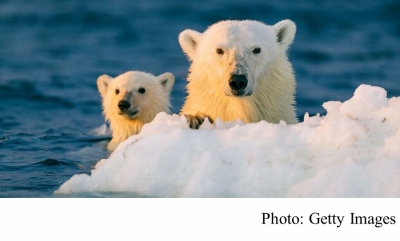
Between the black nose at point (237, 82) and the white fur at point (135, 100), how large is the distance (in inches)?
113

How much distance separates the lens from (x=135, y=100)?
8.88 meters

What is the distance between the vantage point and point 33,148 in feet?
30.4

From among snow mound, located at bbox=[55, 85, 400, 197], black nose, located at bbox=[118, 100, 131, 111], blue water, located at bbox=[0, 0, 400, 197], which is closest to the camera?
snow mound, located at bbox=[55, 85, 400, 197]

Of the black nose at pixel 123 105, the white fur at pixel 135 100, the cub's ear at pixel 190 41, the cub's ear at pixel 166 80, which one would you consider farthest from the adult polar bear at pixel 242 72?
the cub's ear at pixel 166 80

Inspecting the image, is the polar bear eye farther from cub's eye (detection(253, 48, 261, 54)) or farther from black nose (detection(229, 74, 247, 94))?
black nose (detection(229, 74, 247, 94))

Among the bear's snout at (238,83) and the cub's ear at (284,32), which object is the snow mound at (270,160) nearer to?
the bear's snout at (238,83)

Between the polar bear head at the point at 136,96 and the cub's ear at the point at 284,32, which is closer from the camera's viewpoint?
the cub's ear at the point at 284,32

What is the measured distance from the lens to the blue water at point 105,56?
9.88 meters

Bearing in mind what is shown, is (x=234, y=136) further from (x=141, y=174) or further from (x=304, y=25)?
(x=304, y=25)

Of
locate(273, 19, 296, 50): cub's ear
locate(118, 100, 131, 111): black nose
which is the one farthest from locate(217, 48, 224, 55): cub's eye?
locate(118, 100, 131, 111): black nose

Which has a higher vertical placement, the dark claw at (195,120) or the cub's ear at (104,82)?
the cub's ear at (104,82)

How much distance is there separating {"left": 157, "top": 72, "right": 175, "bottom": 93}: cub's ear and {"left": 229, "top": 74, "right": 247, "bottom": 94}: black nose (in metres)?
3.33

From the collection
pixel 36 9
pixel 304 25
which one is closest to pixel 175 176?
pixel 304 25

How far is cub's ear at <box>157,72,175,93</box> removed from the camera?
938 centimetres
